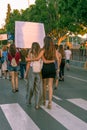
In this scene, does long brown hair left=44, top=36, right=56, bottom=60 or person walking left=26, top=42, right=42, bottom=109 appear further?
person walking left=26, top=42, right=42, bottom=109

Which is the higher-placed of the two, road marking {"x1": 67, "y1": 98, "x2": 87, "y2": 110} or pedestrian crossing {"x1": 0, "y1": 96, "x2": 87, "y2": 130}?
pedestrian crossing {"x1": 0, "y1": 96, "x2": 87, "y2": 130}

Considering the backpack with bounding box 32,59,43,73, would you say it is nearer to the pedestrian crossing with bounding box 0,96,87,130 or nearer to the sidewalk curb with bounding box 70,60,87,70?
the pedestrian crossing with bounding box 0,96,87,130

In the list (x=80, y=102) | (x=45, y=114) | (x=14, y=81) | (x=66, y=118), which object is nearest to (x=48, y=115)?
(x=45, y=114)

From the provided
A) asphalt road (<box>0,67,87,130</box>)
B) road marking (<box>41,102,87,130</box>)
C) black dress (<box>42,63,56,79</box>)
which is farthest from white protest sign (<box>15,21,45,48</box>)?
road marking (<box>41,102,87,130</box>)

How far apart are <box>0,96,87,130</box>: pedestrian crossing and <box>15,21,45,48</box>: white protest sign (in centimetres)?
596

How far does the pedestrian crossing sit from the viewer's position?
7664 millimetres

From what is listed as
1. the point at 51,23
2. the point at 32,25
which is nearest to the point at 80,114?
the point at 32,25

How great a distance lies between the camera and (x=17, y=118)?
8500 mm

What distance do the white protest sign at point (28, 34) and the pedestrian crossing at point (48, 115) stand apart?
596 centimetres

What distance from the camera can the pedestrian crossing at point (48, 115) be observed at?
766cm

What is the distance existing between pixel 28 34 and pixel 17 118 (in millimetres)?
9008

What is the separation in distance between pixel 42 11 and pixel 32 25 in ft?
130

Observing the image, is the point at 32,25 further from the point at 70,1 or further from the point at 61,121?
the point at 70,1

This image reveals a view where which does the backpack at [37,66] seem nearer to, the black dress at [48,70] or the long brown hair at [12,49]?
the black dress at [48,70]
